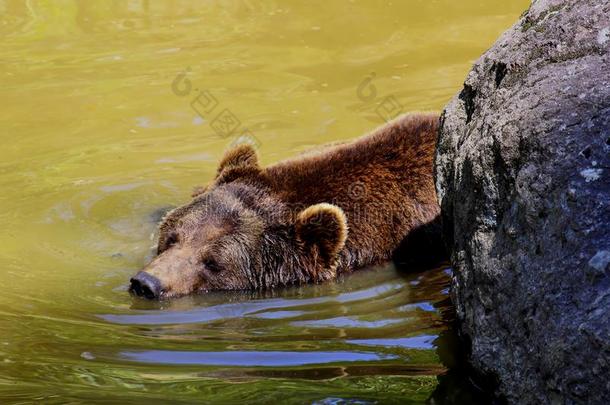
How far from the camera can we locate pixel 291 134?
1133cm

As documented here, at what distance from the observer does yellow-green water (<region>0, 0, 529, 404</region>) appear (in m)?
4.85

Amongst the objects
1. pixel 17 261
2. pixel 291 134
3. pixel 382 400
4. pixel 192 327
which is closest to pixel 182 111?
pixel 291 134

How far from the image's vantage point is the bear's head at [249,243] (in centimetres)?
738

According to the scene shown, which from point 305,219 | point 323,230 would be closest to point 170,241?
point 305,219

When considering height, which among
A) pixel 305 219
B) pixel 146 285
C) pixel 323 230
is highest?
pixel 305 219

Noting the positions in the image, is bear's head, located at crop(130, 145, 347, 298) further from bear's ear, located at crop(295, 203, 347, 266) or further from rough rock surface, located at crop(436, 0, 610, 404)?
rough rock surface, located at crop(436, 0, 610, 404)

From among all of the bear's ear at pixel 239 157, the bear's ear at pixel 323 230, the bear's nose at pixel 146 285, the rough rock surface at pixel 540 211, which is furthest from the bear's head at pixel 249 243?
the rough rock surface at pixel 540 211

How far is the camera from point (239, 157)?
824 centimetres

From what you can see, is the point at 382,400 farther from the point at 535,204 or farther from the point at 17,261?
the point at 17,261

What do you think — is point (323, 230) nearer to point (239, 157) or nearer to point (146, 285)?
point (239, 157)

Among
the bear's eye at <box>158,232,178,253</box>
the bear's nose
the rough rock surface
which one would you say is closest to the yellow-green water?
the bear's nose

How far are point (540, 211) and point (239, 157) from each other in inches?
168

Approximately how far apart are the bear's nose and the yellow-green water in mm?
116

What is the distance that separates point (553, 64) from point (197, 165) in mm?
6035
